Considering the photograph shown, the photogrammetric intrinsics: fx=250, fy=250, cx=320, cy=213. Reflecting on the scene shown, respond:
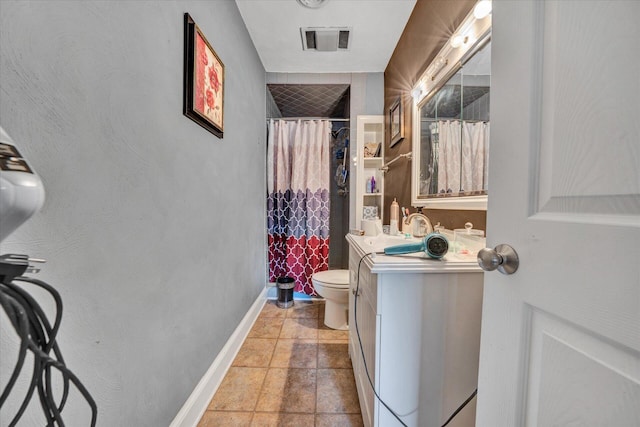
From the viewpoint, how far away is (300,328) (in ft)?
6.77

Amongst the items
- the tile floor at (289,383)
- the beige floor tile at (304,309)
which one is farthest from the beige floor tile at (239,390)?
the beige floor tile at (304,309)

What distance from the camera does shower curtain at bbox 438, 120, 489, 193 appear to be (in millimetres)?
1014

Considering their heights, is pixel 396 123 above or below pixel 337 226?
above

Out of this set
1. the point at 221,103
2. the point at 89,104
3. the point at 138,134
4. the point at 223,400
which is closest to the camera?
the point at 89,104

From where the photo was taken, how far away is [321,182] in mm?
2637

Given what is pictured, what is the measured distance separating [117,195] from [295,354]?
1474 millimetres

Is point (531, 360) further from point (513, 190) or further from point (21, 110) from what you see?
point (21, 110)

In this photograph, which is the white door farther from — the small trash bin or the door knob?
the small trash bin

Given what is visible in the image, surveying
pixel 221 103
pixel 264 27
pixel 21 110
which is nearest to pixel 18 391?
pixel 21 110

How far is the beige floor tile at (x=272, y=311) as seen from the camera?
2297 millimetres

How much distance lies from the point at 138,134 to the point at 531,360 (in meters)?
1.19

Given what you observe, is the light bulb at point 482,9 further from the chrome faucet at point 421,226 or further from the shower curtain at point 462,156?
the chrome faucet at point 421,226

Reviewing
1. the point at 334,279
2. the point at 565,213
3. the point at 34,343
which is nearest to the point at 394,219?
the point at 334,279

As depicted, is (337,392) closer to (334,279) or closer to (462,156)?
(334,279)
